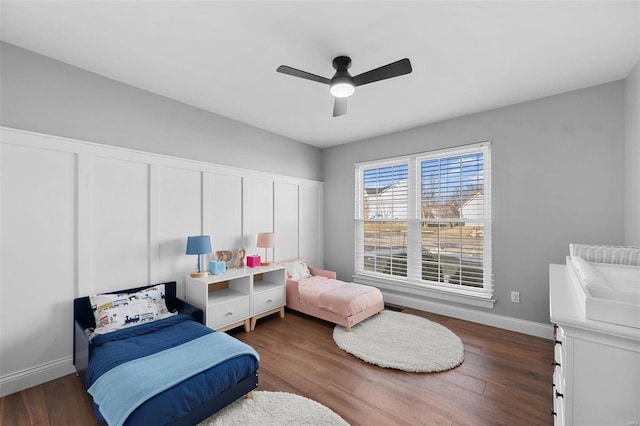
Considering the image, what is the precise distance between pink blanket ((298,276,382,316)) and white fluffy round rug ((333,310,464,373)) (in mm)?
248

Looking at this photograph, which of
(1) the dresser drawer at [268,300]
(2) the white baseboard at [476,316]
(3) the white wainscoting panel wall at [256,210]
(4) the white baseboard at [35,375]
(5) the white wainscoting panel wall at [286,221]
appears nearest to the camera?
(4) the white baseboard at [35,375]

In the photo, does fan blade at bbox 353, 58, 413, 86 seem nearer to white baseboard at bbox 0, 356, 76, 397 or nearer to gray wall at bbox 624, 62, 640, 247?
gray wall at bbox 624, 62, 640, 247

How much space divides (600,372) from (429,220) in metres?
3.04

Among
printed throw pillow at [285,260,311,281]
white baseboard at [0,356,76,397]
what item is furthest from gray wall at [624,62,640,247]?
white baseboard at [0,356,76,397]

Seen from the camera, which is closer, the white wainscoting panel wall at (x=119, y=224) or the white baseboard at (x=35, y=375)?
the white baseboard at (x=35, y=375)

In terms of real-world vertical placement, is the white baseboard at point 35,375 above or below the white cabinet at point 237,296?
below

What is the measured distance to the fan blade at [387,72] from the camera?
1.92m

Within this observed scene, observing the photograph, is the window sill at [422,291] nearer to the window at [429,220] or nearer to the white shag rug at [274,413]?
the window at [429,220]

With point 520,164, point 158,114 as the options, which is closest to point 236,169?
point 158,114

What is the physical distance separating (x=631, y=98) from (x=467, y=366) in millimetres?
2910

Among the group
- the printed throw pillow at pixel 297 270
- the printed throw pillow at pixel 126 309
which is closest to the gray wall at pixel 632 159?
the printed throw pillow at pixel 297 270

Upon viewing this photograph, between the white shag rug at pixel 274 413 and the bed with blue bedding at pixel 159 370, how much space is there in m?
0.09

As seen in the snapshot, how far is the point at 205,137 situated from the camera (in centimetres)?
342

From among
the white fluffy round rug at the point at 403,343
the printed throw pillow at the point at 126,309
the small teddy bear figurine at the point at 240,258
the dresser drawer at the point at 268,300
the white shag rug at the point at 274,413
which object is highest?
the small teddy bear figurine at the point at 240,258
